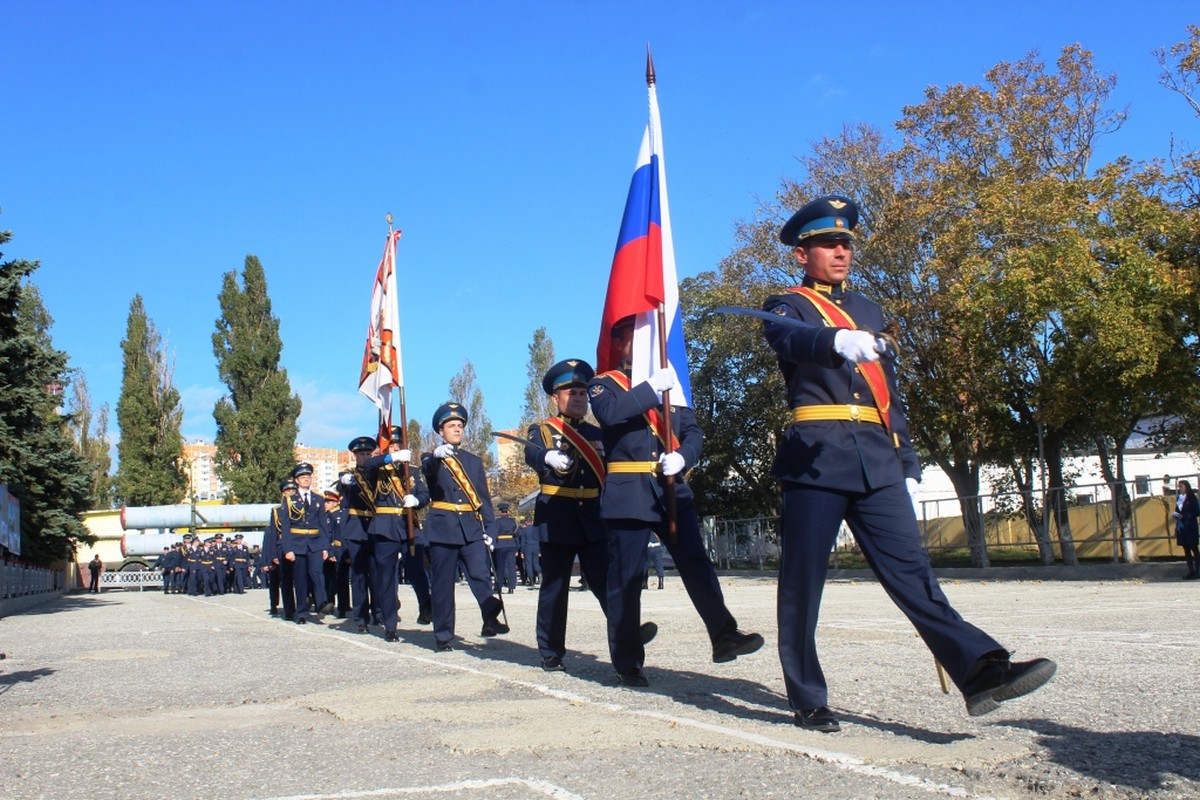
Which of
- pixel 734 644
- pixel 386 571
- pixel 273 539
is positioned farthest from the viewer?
pixel 273 539

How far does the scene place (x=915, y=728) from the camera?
5086 millimetres

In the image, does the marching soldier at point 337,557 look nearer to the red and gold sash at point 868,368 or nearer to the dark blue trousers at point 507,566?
the dark blue trousers at point 507,566

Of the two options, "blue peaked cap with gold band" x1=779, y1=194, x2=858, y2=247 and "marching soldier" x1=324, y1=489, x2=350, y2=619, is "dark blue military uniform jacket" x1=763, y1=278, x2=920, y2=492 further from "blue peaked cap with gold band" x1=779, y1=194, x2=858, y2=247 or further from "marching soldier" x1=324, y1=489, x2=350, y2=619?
"marching soldier" x1=324, y1=489, x2=350, y2=619

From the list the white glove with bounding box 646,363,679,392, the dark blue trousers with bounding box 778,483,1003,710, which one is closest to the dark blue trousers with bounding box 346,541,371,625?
the white glove with bounding box 646,363,679,392

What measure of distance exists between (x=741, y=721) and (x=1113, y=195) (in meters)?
22.9

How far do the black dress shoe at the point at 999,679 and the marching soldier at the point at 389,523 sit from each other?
24.8 ft

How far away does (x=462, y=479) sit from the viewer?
1033cm

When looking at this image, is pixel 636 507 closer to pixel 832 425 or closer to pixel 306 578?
pixel 832 425

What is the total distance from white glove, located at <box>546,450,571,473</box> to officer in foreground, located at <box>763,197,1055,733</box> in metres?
2.86

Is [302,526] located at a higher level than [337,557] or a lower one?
higher

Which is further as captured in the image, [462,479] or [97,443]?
[97,443]

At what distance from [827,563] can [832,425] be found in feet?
1.82

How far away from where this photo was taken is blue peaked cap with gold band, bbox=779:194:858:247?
5.30 meters

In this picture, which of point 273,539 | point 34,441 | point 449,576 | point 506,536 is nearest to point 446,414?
point 449,576
